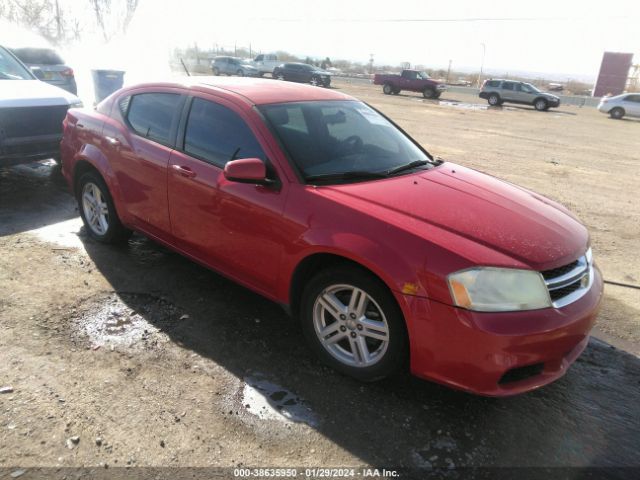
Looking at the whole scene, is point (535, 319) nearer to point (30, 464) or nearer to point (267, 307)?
point (267, 307)

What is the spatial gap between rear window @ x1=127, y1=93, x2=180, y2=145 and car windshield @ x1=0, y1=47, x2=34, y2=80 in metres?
4.01

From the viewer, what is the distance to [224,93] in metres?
3.67

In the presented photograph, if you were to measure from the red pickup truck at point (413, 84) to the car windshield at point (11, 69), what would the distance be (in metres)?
28.1

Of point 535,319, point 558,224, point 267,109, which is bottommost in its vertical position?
point 535,319

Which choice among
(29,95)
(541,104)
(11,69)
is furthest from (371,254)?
(541,104)

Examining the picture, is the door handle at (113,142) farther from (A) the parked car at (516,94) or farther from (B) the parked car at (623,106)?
(A) the parked car at (516,94)

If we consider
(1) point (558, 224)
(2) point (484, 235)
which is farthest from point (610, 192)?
(2) point (484, 235)

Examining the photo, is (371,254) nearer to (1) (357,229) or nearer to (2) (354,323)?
(1) (357,229)

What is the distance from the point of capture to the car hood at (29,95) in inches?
244

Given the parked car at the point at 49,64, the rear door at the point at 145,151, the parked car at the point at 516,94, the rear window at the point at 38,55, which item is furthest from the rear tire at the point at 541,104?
the rear door at the point at 145,151

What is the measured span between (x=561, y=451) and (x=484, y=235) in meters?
1.18

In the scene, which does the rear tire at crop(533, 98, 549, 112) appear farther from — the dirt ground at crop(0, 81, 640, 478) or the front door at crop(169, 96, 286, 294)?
the front door at crop(169, 96, 286, 294)

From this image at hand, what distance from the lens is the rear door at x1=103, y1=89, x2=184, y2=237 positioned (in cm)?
391

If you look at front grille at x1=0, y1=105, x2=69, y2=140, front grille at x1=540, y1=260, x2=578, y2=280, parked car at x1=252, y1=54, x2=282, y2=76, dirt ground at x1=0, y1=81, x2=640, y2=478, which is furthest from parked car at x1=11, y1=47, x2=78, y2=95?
parked car at x1=252, y1=54, x2=282, y2=76
